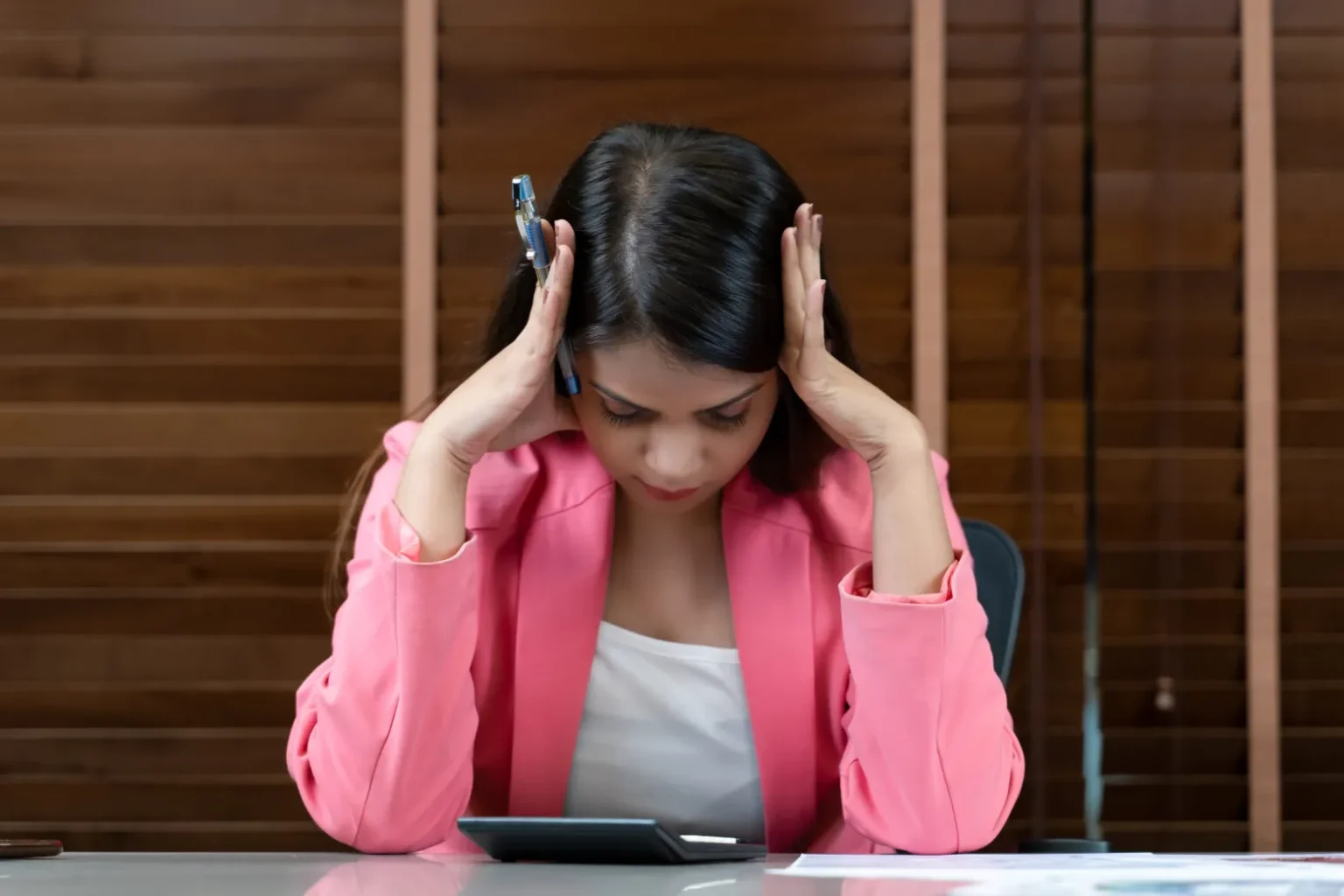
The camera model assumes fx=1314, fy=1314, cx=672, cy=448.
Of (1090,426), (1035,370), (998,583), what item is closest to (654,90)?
(1035,370)

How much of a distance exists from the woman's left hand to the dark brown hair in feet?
0.05

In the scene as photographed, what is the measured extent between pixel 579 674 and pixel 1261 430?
4.34 ft

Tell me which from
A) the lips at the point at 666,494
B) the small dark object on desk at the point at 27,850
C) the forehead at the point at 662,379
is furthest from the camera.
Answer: the lips at the point at 666,494

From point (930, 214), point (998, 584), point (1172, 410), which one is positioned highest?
point (930, 214)

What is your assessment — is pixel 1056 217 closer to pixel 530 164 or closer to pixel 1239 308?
pixel 1239 308

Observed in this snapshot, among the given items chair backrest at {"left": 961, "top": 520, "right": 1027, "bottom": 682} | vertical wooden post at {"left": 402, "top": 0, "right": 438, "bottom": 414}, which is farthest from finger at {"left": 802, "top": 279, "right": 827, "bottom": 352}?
vertical wooden post at {"left": 402, "top": 0, "right": 438, "bottom": 414}

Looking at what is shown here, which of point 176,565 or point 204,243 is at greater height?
point 204,243

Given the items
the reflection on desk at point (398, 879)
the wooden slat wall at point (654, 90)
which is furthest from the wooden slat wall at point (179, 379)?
the reflection on desk at point (398, 879)

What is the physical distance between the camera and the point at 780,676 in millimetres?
1237

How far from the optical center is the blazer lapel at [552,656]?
124 cm

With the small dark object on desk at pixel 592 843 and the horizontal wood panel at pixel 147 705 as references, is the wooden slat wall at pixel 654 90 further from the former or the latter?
the small dark object on desk at pixel 592 843

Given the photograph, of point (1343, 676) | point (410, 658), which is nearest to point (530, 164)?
point (410, 658)

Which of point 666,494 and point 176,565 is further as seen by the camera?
point 176,565

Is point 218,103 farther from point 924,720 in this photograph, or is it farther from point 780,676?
point 924,720
